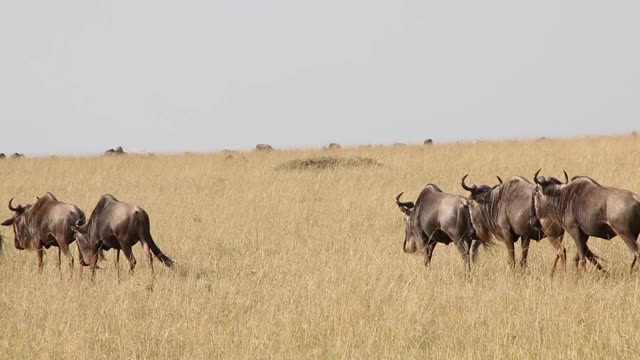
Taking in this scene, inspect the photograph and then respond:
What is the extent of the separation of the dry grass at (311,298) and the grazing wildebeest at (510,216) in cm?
38

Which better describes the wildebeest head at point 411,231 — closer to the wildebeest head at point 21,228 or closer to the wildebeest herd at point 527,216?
the wildebeest herd at point 527,216

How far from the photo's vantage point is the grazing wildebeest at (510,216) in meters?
9.06

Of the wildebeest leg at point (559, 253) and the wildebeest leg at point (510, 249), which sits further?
the wildebeest leg at point (510, 249)

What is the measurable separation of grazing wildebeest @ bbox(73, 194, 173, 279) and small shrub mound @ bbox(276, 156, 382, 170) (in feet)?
40.0

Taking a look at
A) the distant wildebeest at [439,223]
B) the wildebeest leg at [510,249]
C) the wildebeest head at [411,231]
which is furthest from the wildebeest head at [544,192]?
the wildebeest head at [411,231]

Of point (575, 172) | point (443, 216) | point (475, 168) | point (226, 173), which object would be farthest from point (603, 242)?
point (226, 173)

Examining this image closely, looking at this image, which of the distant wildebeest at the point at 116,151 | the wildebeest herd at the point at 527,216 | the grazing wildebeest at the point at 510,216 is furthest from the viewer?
the distant wildebeest at the point at 116,151

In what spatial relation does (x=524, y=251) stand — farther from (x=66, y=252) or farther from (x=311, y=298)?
(x=66, y=252)

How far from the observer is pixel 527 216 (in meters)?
9.04

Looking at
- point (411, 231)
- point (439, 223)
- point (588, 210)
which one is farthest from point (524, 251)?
point (411, 231)

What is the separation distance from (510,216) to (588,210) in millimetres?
974

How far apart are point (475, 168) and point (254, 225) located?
26.7 feet

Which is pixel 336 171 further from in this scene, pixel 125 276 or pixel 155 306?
pixel 155 306

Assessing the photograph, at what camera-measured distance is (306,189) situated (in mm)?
18625
